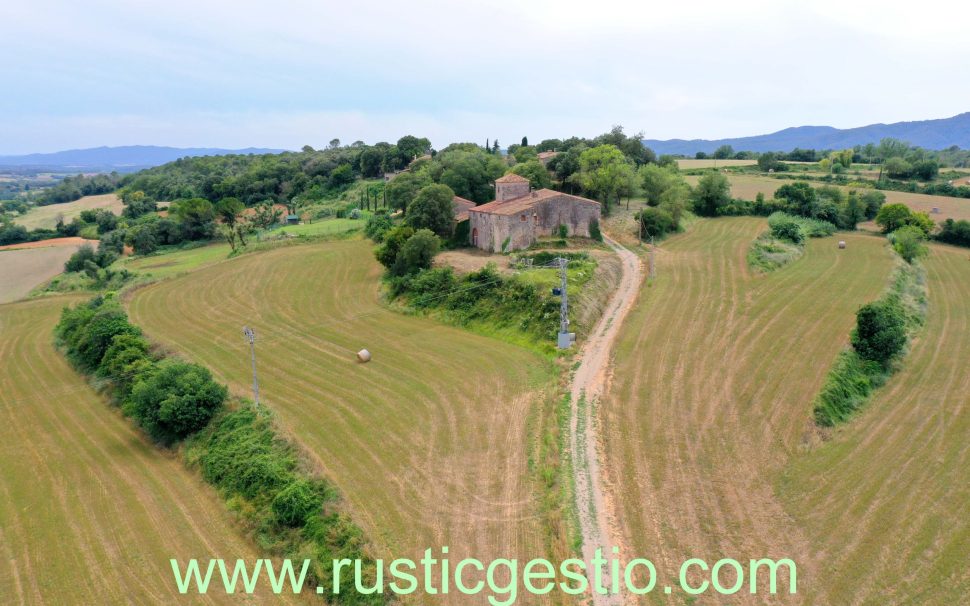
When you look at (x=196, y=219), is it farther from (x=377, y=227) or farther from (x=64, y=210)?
(x=64, y=210)

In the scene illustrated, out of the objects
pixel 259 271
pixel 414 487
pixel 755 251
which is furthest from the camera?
pixel 259 271

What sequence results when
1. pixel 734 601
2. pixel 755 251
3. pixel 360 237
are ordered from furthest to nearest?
1. pixel 360 237
2. pixel 755 251
3. pixel 734 601

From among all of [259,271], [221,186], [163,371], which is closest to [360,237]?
[259,271]

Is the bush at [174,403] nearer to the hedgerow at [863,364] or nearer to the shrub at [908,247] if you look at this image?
the hedgerow at [863,364]

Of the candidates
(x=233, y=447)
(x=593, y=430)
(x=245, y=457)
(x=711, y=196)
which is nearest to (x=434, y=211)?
(x=233, y=447)

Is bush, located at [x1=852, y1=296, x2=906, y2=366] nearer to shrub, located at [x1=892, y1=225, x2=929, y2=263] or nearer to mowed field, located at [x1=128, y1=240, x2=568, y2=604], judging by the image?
mowed field, located at [x1=128, y1=240, x2=568, y2=604]

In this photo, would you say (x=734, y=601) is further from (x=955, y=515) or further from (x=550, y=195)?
(x=550, y=195)
